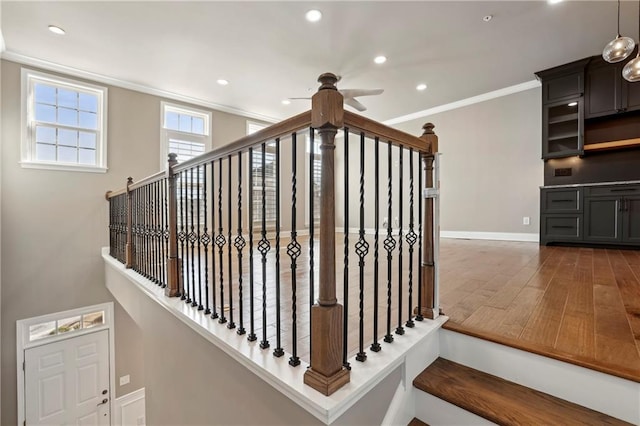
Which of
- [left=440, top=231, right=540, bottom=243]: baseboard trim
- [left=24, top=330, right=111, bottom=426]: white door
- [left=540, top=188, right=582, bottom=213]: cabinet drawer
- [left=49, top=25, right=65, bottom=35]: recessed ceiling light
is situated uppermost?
[left=49, top=25, right=65, bottom=35]: recessed ceiling light

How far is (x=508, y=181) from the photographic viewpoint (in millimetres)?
4863

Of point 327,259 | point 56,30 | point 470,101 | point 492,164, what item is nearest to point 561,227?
point 492,164

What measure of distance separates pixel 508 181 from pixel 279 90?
4.23 meters

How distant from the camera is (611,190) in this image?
11.9 feet

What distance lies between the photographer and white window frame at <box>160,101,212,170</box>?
490cm

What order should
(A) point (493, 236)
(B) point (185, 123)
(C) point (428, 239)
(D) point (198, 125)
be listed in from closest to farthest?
(C) point (428, 239)
(A) point (493, 236)
(B) point (185, 123)
(D) point (198, 125)

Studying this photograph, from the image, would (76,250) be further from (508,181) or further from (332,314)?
(508,181)

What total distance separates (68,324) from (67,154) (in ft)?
8.10

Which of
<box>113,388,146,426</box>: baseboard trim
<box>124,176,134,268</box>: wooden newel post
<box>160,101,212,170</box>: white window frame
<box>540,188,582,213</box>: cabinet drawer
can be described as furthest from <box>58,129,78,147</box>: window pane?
<box>540,188,582,213</box>: cabinet drawer

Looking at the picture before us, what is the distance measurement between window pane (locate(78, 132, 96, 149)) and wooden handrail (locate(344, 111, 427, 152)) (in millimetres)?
4853

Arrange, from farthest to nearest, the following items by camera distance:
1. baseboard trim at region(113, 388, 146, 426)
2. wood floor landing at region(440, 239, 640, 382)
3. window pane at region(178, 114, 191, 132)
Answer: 1. window pane at region(178, 114, 191, 132)
2. baseboard trim at region(113, 388, 146, 426)
3. wood floor landing at region(440, 239, 640, 382)

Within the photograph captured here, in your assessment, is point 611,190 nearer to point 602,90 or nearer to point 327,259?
point 602,90

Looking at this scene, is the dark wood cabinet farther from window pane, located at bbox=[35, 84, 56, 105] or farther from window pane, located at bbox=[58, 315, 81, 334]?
window pane, located at bbox=[35, 84, 56, 105]

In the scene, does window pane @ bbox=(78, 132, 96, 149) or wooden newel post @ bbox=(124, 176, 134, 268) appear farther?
window pane @ bbox=(78, 132, 96, 149)
